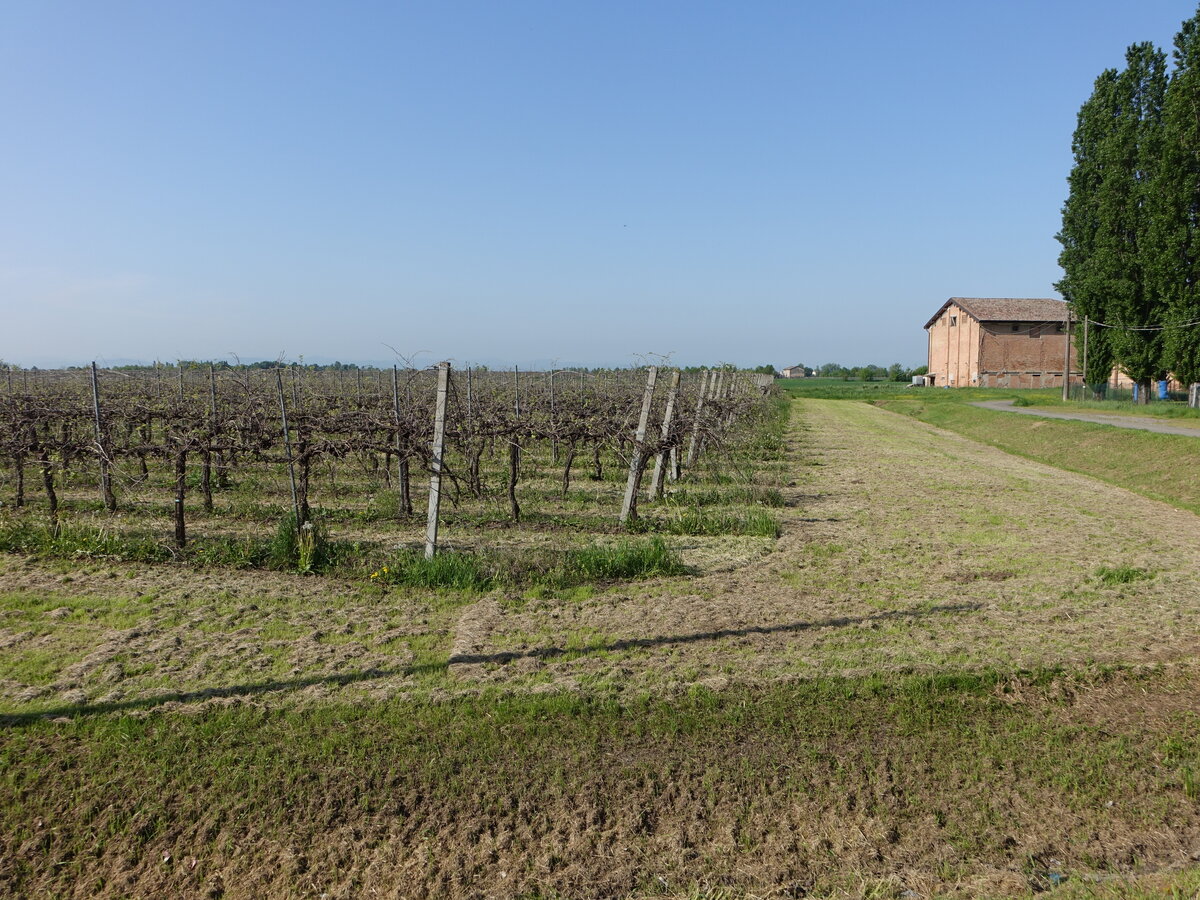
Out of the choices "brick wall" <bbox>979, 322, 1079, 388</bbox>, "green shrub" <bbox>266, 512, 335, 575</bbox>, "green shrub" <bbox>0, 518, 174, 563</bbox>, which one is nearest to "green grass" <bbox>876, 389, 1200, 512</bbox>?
"green shrub" <bbox>266, 512, 335, 575</bbox>

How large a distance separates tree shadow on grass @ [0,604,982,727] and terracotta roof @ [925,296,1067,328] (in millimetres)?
52672

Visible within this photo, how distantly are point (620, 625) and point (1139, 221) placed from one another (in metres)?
32.8

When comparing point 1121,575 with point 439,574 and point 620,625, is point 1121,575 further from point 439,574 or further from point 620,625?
point 439,574

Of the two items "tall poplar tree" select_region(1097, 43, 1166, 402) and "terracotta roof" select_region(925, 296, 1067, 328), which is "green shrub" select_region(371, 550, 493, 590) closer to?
"tall poplar tree" select_region(1097, 43, 1166, 402)

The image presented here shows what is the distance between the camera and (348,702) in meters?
5.00

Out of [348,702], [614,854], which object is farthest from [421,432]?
[614,854]

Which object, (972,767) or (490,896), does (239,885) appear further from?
(972,767)

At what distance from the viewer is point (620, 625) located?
6.50m

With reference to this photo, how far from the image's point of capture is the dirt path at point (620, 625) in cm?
536

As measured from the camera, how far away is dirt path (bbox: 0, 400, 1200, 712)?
5.36 meters

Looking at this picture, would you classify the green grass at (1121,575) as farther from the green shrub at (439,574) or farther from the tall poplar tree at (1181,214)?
the tall poplar tree at (1181,214)

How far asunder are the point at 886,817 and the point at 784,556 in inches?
193

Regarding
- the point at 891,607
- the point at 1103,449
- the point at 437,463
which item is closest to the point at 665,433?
Answer: the point at 437,463

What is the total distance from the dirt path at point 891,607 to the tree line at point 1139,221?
21.3 metres
